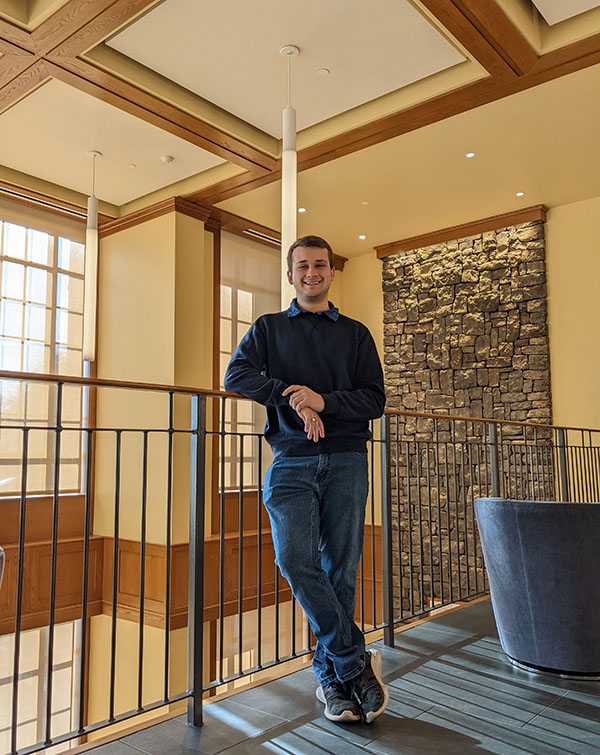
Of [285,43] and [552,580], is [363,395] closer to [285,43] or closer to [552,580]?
[552,580]

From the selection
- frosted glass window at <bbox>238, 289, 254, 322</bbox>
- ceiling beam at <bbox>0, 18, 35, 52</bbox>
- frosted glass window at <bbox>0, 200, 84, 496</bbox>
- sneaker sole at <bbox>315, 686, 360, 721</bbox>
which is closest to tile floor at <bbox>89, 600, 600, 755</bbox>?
sneaker sole at <bbox>315, 686, 360, 721</bbox>

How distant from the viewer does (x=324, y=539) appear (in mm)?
1993

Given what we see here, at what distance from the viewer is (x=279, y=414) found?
1.98 metres

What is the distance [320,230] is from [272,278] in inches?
31.9

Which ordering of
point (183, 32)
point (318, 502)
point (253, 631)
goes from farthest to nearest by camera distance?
point (253, 631), point (183, 32), point (318, 502)

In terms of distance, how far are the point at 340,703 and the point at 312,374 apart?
3.19 feet

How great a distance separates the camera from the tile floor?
1.83m

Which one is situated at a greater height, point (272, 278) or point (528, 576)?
point (272, 278)

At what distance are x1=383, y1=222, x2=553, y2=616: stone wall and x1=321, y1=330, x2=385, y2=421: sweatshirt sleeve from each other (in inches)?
173

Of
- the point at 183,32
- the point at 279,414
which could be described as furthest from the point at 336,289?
the point at 279,414

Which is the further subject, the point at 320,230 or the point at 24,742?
the point at 320,230

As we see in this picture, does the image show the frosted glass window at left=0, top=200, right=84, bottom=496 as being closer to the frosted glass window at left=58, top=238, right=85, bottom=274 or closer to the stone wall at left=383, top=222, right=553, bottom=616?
the frosted glass window at left=58, top=238, right=85, bottom=274

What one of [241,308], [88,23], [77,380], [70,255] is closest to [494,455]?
[77,380]

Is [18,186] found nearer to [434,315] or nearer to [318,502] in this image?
[434,315]
